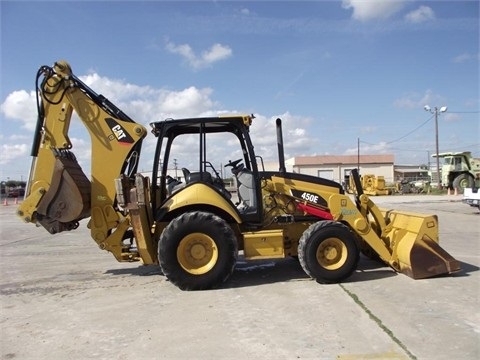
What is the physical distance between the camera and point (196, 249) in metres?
6.70

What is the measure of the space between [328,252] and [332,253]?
0.20 feet

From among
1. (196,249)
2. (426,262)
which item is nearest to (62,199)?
(196,249)

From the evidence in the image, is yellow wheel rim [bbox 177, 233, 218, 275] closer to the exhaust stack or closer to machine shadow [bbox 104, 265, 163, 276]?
machine shadow [bbox 104, 265, 163, 276]

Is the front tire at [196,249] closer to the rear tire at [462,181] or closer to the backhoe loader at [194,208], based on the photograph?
the backhoe loader at [194,208]

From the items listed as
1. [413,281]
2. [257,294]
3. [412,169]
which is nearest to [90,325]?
[257,294]

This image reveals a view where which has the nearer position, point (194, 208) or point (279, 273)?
point (194, 208)

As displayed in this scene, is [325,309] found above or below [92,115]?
below

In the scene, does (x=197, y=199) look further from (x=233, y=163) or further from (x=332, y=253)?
(x=332, y=253)

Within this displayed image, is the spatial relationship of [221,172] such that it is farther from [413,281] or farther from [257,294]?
[413,281]

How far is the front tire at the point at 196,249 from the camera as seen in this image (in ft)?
21.6

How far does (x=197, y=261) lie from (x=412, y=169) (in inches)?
3941

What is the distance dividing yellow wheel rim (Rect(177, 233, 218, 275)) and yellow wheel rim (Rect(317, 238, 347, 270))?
156 centimetres

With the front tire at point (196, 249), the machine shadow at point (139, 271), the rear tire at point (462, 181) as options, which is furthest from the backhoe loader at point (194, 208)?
the rear tire at point (462, 181)

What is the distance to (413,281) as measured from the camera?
6.75m
